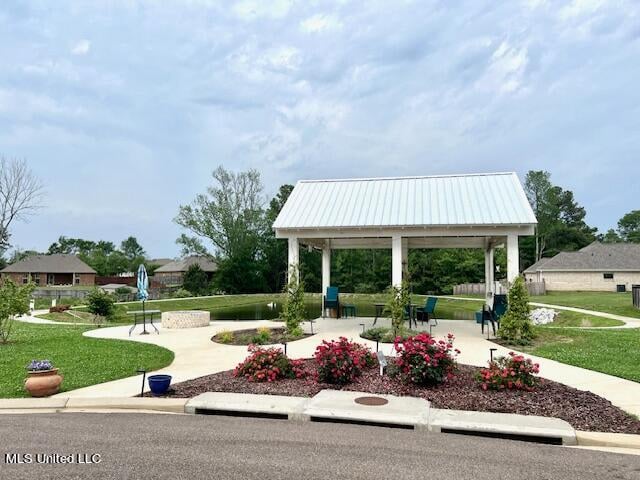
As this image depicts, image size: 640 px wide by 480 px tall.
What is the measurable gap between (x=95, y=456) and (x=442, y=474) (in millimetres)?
2938

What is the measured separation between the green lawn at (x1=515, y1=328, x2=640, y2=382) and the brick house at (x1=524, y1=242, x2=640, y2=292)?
2538cm

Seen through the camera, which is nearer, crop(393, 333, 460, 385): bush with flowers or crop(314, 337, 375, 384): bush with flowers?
crop(393, 333, 460, 385): bush with flowers

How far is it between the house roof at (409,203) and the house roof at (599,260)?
994 inches

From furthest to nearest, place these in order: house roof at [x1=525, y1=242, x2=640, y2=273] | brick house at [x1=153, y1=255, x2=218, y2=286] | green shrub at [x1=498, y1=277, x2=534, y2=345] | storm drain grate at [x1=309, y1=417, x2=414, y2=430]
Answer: brick house at [x1=153, y1=255, x2=218, y2=286]
house roof at [x1=525, y1=242, x2=640, y2=273]
green shrub at [x1=498, y1=277, x2=534, y2=345]
storm drain grate at [x1=309, y1=417, x2=414, y2=430]

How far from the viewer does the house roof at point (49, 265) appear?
51284mm

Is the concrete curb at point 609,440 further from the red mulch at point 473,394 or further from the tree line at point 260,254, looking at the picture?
the tree line at point 260,254

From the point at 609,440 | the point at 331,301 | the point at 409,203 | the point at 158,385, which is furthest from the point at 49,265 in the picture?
the point at 609,440

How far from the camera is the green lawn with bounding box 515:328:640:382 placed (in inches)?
298

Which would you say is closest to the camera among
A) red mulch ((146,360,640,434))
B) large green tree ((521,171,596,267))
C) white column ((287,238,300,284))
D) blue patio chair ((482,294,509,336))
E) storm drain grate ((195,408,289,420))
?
red mulch ((146,360,640,434))

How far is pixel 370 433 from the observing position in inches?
178

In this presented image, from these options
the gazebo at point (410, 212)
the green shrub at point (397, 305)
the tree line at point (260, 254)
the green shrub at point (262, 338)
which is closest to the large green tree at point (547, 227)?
the tree line at point (260, 254)

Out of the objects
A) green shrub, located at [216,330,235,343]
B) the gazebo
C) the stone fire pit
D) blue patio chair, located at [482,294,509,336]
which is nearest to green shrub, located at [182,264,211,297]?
the stone fire pit

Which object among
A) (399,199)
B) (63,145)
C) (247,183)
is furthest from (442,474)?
(247,183)

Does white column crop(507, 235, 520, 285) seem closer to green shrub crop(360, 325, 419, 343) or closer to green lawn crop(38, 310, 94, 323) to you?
green shrub crop(360, 325, 419, 343)
